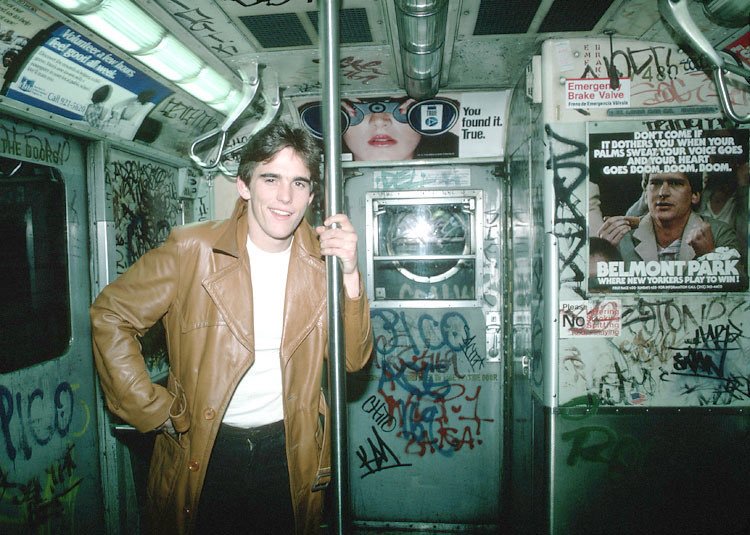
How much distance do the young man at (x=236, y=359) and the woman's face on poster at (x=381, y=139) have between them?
162cm

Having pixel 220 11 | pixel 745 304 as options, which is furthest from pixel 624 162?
pixel 220 11

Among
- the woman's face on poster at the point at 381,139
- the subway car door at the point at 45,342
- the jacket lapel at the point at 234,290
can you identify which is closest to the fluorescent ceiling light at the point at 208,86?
the subway car door at the point at 45,342

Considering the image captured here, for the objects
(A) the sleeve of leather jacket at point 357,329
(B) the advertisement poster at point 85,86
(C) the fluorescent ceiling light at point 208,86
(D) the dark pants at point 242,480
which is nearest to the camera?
(A) the sleeve of leather jacket at point 357,329

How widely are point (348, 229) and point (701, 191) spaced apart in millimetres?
2252

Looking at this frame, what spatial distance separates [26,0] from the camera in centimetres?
193

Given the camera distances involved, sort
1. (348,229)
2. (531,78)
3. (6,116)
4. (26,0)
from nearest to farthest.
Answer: (348,229) < (26,0) < (6,116) < (531,78)

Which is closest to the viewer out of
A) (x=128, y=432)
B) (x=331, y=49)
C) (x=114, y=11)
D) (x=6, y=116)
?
(x=331, y=49)

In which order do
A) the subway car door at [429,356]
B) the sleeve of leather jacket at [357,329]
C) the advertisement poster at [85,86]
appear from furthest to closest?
1. the subway car door at [429,356]
2. the advertisement poster at [85,86]
3. the sleeve of leather jacket at [357,329]

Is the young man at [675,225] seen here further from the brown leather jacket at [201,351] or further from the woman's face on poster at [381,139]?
the woman's face on poster at [381,139]

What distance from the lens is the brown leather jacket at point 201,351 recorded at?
1920 millimetres

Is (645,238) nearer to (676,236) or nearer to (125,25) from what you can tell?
(676,236)

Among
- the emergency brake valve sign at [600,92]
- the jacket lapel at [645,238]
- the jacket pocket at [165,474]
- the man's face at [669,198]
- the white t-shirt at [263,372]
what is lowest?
the jacket pocket at [165,474]

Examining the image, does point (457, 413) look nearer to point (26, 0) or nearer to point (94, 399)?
point (94, 399)

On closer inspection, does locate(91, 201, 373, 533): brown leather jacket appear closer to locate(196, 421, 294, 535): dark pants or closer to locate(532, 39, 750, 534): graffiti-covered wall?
locate(196, 421, 294, 535): dark pants
